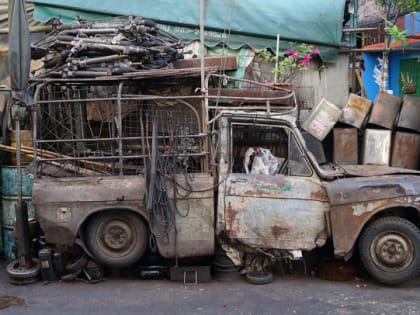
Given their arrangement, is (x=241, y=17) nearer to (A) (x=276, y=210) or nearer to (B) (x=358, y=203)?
(A) (x=276, y=210)

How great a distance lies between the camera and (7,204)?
6750 mm

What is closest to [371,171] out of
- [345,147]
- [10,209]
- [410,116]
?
[345,147]

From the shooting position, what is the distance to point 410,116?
23.0 feet

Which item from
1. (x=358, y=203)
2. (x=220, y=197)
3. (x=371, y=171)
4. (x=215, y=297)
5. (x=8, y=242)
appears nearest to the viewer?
(x=215, y=297)

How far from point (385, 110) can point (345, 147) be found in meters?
0.80

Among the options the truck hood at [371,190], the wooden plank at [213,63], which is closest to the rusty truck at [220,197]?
the truck hood at [371,190]

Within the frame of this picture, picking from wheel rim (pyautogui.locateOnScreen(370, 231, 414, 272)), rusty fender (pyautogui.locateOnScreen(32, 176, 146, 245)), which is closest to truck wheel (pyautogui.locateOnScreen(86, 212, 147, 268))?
rusty fender (pyautogui.locateOnScreen(32, 176, 146, 245))

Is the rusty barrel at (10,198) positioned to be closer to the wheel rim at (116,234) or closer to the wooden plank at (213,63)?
the wheel rim at (116,234)

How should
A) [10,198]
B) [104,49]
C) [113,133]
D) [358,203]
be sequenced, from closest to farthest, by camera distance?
[358,203] → [113,133] → [104,49] → [10,198]

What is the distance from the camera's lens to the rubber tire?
5.81m

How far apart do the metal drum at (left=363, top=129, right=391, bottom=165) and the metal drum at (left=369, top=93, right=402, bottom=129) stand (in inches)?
5.2

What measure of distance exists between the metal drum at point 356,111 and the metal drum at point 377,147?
0.24m

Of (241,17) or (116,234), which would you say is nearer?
(116,234)

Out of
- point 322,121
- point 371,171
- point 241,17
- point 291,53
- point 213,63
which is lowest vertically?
point 371,171
